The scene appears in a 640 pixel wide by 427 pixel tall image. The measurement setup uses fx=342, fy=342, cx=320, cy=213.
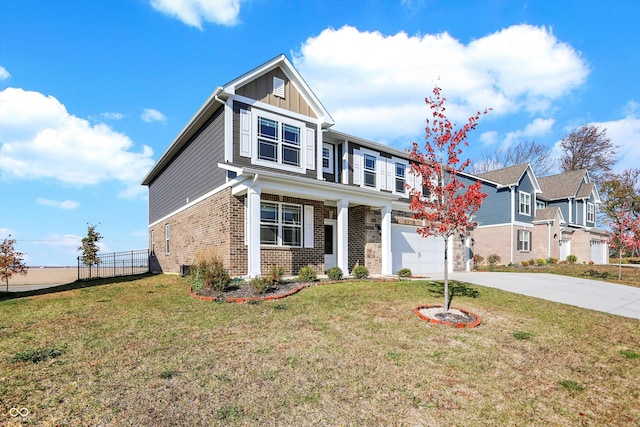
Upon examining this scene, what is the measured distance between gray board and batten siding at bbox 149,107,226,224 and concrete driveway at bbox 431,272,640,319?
11.0 meters

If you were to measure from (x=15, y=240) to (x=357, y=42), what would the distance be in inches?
624

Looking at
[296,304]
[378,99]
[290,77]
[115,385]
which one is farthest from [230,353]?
[378,99]

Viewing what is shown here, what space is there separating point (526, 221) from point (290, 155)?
2220 cm

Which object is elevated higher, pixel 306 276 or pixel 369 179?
pixel 369 179

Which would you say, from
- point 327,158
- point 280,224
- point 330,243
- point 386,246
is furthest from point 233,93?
point 386,246

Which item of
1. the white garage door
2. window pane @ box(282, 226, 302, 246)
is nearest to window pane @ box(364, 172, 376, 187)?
the white garage door

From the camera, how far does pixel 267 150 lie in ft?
43.2

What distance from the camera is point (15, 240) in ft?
45.4

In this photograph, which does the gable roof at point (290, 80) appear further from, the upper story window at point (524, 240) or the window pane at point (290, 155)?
the upper story window at point (524, 240)

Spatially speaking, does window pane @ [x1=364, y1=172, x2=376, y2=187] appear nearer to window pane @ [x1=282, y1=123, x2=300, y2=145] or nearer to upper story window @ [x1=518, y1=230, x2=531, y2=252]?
window pane @ [x1=282, y1=123, x2=300, y2=145]

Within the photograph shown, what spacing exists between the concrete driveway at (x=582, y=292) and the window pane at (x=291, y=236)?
701 cm

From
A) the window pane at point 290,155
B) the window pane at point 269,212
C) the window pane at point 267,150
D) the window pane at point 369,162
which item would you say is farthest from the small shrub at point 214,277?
the window pane at point 369,162

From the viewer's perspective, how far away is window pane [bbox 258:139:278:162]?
42.5ft

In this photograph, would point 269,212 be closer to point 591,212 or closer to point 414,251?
point 414,251
